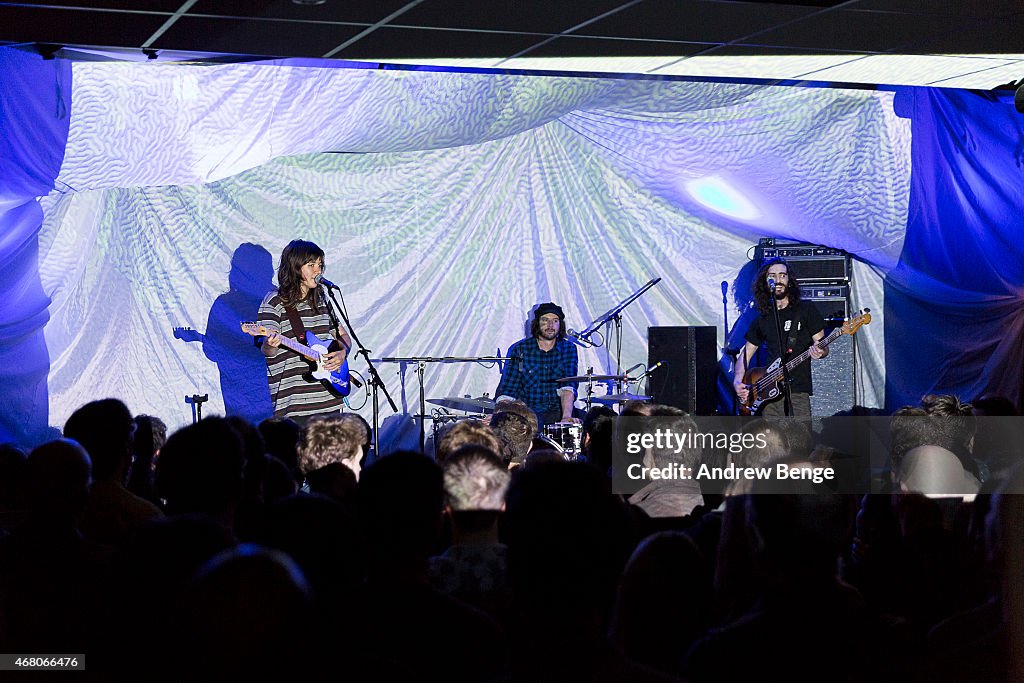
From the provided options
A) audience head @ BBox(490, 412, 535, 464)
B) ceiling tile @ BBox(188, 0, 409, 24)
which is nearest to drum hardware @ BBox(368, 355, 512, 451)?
audience head @ BBox(490, 412, 535, 464)

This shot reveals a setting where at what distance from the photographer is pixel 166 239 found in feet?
25.3

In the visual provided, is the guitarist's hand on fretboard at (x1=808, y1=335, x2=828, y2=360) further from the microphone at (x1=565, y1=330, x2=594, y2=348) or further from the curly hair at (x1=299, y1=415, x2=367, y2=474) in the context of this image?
the curly hair at (x1=299, y1=415, x2=367, y2=474)

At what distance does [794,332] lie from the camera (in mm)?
8547

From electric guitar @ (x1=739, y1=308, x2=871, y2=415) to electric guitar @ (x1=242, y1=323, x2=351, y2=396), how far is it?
3.18m

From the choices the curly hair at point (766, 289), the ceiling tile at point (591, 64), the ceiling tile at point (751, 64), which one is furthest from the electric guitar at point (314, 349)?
the curly hair at point (766, 289)

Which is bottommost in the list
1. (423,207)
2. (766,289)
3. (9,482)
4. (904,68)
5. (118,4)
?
(9,482)

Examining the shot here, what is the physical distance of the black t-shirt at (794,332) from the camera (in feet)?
27.6

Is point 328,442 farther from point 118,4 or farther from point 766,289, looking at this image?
point 766,289

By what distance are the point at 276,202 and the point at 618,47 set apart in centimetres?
276

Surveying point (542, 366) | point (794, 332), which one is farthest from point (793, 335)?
point (542, 366)

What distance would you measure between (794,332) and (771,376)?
0.43m

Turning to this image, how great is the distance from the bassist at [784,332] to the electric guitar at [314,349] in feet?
10.5

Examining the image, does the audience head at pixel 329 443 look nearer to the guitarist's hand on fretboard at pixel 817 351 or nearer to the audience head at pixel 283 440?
the audience head at pixel 283 440

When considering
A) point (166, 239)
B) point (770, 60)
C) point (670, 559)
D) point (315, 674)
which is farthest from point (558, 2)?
point (315, 674)
